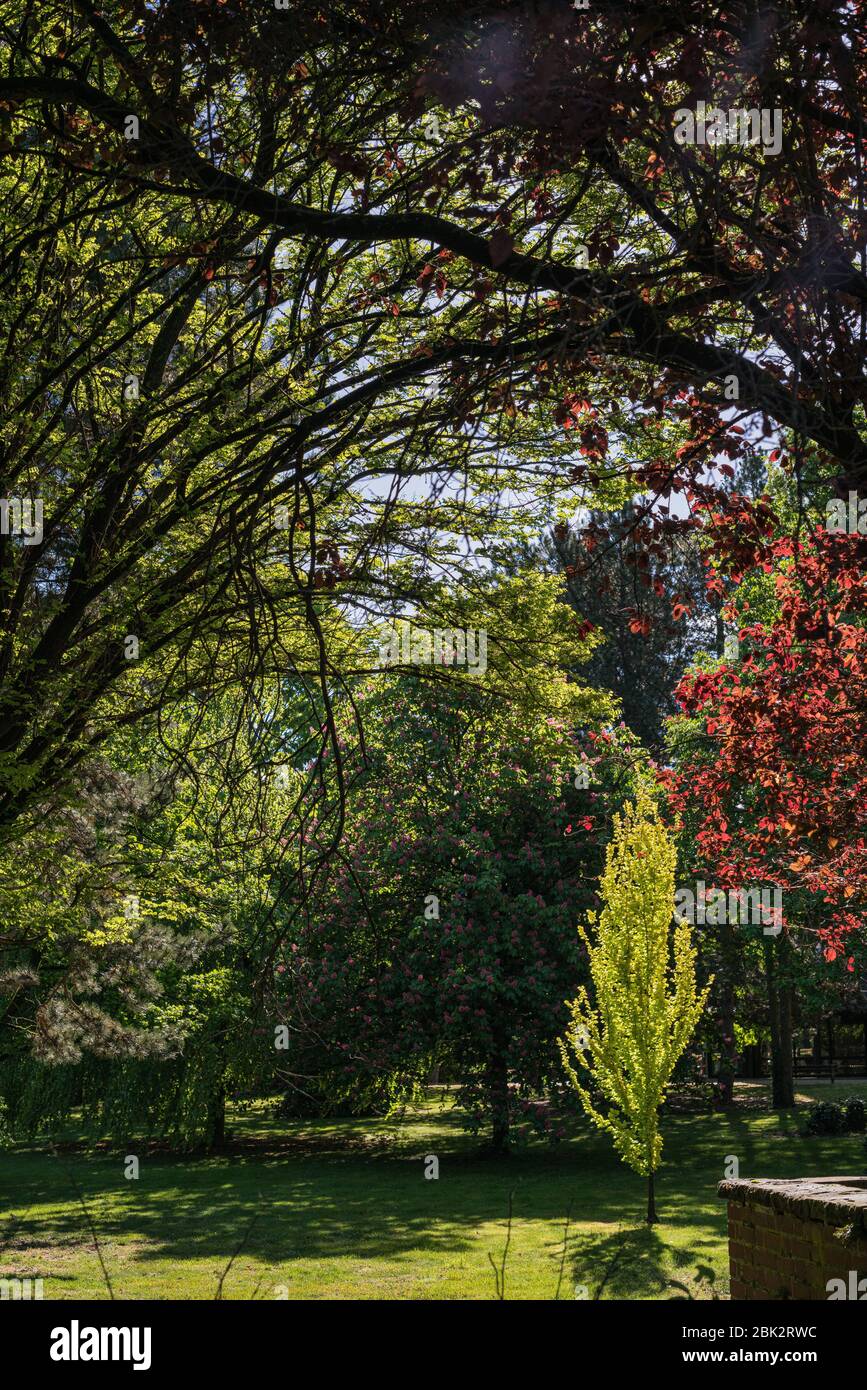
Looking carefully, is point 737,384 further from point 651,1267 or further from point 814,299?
point 651,1267

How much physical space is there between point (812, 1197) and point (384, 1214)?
9553 mm

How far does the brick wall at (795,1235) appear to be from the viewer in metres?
5.92

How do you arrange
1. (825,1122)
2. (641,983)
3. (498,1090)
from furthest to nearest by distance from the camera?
(825,1122) < (498,1090) < (641,983)

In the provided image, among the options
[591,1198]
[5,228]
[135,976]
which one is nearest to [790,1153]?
[591,1198]

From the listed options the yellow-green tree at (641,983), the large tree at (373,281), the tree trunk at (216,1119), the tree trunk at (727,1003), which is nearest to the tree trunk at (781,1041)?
the tree trunk at (727,1003)

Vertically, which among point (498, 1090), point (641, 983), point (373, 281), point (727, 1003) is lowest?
point (498, 1090)

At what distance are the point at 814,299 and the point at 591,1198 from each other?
45.5ft

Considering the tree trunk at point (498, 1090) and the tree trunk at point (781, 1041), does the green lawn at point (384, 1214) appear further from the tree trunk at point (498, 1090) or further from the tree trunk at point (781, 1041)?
the tree trunk at point (781, 1041)

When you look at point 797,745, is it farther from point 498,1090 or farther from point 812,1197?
point 498,1090

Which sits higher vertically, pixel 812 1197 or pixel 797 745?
pixel 797 745

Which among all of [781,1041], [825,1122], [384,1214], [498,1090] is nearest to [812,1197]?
[384,1214]

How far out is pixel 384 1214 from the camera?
14734 mm

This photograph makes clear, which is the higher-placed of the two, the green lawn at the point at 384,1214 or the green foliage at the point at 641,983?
the green foliage at the point at 641,983
